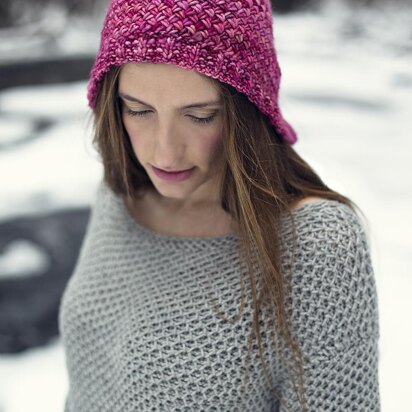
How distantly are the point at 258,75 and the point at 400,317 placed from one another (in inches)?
41.4

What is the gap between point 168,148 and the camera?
66cm

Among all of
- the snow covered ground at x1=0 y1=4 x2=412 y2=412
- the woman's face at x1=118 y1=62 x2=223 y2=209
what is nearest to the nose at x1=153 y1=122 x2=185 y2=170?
the woman's face at x1=118 y1=62 x2=223 y2=209

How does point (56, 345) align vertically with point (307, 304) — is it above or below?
below

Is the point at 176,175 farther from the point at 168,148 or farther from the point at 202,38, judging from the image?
the point at 202,38

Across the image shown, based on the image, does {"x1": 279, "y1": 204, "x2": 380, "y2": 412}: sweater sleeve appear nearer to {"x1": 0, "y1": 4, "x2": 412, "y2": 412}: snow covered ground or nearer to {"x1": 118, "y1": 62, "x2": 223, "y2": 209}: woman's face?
{"x1": 118, "y1": 62, "x2": 223, "y2": 209}: woman's face

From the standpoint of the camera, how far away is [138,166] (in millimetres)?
903

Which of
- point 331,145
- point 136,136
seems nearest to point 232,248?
point 136,136

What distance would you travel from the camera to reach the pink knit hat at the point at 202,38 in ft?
1.96

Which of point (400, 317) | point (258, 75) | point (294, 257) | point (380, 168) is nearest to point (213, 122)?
point (258, 75)

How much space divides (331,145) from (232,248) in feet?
5.30

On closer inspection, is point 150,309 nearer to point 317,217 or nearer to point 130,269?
point 130,269

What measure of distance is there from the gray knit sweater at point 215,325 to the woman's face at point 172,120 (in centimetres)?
13

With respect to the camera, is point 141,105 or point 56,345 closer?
point 141,105

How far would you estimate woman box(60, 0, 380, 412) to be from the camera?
619mm
